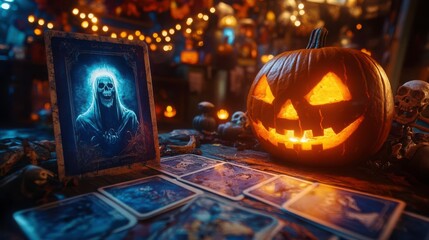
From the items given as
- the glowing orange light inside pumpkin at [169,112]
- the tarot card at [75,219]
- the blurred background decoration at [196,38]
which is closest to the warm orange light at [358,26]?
the blurred background decoration at [196,38]

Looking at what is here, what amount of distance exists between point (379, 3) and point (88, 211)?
6562mm

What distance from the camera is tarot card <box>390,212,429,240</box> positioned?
26.6 inches

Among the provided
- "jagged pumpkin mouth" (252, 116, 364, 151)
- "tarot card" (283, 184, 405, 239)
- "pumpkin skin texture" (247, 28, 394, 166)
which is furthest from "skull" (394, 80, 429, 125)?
"tarot card" (283, 184, 405, 239)

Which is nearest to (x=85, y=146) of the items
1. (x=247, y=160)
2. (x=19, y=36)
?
(x=247, y=160)

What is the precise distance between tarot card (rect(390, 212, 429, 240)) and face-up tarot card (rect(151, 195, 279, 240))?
360 mm

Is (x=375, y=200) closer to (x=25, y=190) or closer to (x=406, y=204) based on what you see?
(x=406, y=204)

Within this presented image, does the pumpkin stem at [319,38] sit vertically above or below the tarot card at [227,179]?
above

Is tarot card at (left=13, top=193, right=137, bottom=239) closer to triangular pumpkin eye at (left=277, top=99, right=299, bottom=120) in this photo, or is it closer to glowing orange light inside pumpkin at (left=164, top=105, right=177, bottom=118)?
triangular pumpkin eye at (left=277, top=99, right=299, bottom=120)

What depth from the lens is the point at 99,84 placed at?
107 cm

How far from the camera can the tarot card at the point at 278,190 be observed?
88 centimetres

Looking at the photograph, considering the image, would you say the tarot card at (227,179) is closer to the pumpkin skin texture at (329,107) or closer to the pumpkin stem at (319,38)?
the pumpkin skin texture at (329,107)

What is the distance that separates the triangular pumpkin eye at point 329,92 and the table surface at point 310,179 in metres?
0.39

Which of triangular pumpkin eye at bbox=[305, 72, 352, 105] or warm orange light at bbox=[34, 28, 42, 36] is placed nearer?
triangular pumpkin eye at bbox=[305, 72, 352, 105]

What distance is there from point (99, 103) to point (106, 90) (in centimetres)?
7
